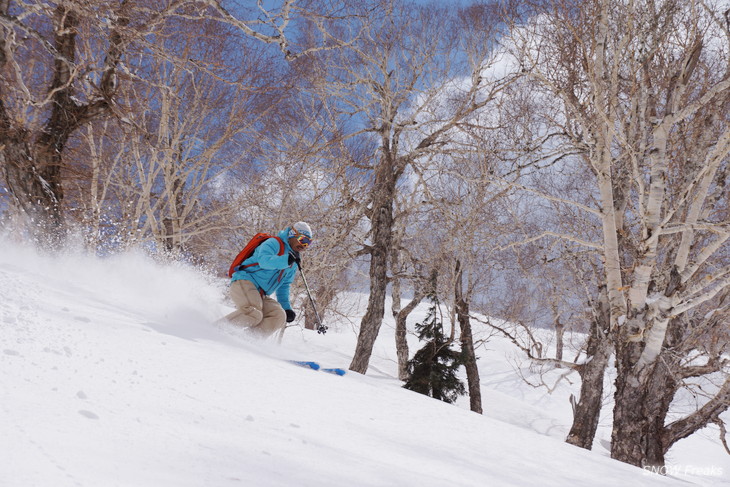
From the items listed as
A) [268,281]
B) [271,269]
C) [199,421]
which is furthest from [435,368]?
[199,421]

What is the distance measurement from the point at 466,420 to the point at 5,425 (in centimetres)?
312

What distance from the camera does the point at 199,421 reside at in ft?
7.07

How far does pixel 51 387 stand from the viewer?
2078 millimetres

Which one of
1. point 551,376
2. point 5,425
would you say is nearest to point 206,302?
point 5,425

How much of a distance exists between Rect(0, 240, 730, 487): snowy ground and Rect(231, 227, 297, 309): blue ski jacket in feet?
2.97

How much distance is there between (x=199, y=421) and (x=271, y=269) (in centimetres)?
385

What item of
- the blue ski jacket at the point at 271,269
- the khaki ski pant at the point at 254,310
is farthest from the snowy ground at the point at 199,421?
the blue ski jacket at the point at 271,269

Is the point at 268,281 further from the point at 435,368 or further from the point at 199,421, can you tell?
the point at 435,368

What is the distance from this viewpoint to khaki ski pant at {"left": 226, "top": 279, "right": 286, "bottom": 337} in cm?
580

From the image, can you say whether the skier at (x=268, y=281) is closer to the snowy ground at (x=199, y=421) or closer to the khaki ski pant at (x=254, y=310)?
the khaki ski pant at (x=254, y=310)

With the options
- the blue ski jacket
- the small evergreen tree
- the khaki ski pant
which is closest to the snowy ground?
the khaki ski pant

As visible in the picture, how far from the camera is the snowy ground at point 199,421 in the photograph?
163 cm

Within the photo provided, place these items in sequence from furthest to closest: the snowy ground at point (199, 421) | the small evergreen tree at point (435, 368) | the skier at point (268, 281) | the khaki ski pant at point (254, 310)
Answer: the small evergreen tree at point (435, 368) < the khaki ski pant at point (254, 310) < the skier at point (268, 281) < the snowy ground at point (199, 421)

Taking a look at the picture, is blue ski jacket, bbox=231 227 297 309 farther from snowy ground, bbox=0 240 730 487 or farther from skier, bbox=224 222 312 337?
snowy ground, bbox=0 240 730 487
